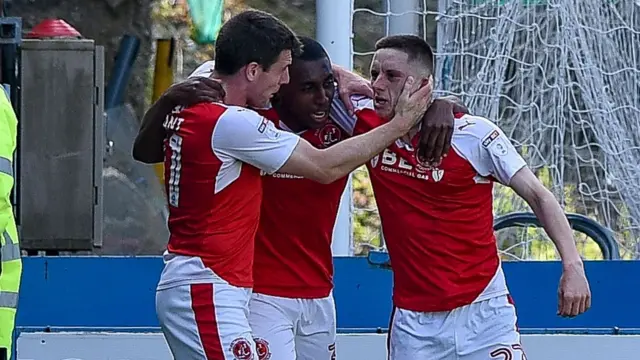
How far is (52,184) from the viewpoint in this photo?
6.67m

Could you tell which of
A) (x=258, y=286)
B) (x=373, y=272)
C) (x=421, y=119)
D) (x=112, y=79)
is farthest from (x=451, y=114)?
(x=112, y=79)

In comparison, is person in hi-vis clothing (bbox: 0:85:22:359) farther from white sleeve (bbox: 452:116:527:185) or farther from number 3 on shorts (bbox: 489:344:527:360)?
number 3 on shorts (bbox: 489:344:527:360)

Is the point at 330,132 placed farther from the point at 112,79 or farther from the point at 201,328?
the point at 112,79

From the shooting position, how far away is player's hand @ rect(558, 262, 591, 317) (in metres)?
4.51

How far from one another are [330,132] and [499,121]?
241 centimetres

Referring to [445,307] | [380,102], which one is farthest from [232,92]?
[445,307]

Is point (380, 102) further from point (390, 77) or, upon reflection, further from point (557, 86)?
point (557, 86)

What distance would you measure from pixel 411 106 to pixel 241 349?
976 millimetres

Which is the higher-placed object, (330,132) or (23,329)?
(330,132)

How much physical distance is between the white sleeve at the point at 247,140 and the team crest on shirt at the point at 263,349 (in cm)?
66

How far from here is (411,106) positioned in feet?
15.3

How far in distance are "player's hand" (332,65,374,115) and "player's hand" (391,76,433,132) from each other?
0.38 m

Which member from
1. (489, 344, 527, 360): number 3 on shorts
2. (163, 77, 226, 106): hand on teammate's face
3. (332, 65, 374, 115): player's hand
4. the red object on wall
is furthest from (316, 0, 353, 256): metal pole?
(163, 77, 226, 106): hand on teammate's face

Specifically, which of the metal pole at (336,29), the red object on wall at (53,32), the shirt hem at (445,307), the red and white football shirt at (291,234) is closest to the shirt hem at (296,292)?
the red and white football shirt at (291,234)
